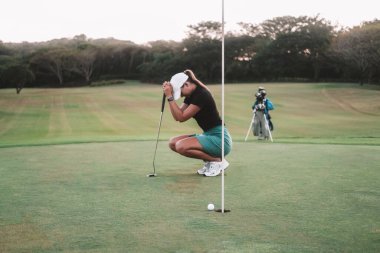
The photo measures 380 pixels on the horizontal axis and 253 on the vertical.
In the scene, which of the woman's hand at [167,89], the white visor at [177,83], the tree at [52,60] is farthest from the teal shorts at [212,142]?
the tree at [52,60]

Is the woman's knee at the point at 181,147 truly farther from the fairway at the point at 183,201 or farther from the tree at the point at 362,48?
the tree at the point at 362,48

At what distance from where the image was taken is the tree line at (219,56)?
3410 inches

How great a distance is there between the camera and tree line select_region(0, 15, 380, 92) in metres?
86.6

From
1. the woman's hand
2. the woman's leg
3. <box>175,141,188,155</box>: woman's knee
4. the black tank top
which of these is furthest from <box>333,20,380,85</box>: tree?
the woman's hand

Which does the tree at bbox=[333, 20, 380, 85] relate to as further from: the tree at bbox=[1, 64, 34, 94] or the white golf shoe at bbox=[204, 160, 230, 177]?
the white golf shoe at bbox=[204, 160, 230, 177]

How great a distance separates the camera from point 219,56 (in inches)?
4109

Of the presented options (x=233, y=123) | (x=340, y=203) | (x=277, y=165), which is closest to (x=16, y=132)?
(x=233, y=123)

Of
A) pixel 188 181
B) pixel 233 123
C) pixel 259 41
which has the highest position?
pixel 259 41

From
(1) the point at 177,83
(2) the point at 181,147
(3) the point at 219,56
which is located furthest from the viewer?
(3) the point at 219,56

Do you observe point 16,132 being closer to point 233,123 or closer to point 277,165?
point 233,123

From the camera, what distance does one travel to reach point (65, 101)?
52875 mm

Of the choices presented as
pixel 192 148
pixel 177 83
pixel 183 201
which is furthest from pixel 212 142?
pixel 183 201

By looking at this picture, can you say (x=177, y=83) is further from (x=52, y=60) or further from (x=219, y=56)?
(x=219, y=56)

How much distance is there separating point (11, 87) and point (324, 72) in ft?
183
